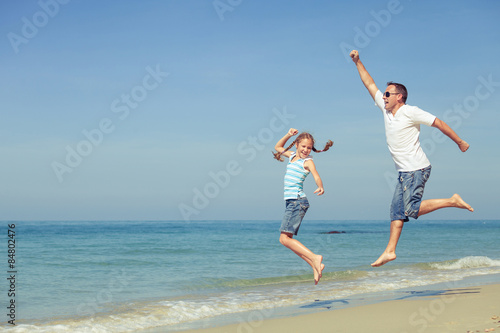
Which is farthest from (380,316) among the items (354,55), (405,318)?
(354,55)

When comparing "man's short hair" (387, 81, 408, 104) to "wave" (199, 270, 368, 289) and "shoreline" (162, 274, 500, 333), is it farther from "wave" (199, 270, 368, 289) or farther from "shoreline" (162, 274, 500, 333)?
"wave" (199, 270, 368, 289)

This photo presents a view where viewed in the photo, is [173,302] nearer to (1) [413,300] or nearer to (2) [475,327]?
(1) [413,300]

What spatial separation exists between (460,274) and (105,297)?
8.11m

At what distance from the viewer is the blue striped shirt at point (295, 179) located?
243 inches

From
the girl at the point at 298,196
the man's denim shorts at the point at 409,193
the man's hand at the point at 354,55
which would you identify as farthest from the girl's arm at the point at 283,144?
the man's denim shorts at the point at 409,193

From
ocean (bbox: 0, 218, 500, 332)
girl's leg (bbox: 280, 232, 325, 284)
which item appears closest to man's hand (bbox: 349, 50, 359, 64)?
girl's leg (bbox: 280, 232, 325, 284)

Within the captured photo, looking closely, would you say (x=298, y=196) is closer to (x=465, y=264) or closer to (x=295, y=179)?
(x=295, y=179)

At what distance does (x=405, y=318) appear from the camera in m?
Answer: 5.93

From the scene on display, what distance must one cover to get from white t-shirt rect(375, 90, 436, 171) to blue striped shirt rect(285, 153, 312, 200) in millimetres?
1053

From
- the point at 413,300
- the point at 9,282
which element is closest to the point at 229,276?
the point at 9,282

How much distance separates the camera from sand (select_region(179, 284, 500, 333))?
208 inches

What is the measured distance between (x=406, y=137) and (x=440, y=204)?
903 millimetres

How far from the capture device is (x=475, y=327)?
16.4ft

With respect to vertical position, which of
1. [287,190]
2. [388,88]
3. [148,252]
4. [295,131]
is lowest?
[148,252]
